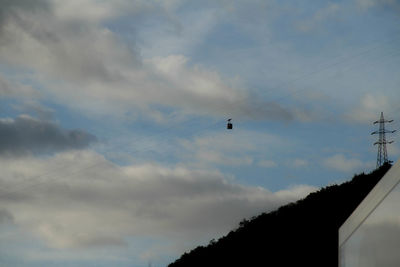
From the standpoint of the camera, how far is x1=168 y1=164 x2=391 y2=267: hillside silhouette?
79.6 feet

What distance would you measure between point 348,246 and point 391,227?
1991 millimetres

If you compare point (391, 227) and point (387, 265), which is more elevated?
point (391, 227)

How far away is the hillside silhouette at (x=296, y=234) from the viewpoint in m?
24.3

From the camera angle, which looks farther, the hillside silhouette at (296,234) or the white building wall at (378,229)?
the hillside silhouette at (296,234)

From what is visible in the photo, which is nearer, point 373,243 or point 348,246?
point 373,243

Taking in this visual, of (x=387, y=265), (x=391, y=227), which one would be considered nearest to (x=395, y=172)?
(x=391, y=227)

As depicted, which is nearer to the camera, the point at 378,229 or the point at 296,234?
the point at 378,229

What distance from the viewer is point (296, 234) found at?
2655cm

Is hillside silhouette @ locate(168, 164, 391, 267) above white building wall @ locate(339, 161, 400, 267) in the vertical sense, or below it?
above

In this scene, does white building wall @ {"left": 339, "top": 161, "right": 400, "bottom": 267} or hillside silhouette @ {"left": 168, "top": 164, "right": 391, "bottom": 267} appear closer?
white building wall @ {"left": 339, "top": 161, "right": 400, "bottom": 267}

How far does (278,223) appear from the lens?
29828 mm

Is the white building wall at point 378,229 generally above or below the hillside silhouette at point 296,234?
below

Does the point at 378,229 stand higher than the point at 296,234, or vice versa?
the point at 296,234

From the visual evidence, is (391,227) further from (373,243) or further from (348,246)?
(348,246)
